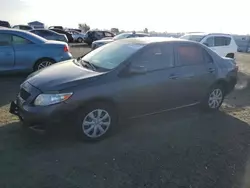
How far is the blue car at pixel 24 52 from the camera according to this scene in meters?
8.49

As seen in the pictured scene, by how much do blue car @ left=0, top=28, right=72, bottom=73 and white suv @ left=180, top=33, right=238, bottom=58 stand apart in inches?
248

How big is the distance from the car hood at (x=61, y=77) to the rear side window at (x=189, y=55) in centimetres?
178

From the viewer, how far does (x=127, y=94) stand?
189 inches

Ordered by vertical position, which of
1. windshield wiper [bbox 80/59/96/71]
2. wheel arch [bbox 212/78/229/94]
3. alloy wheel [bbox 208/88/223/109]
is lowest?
alloy wheel [bbox 208/88/223/109]

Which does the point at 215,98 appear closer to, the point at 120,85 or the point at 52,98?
the point at 120,85

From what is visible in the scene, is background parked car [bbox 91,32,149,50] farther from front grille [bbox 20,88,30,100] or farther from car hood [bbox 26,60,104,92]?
front grille [bbox 20,88,30,100]

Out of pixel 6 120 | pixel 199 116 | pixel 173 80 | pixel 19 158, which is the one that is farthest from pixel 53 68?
pixel 199 116

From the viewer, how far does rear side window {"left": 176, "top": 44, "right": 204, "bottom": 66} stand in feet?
18.6

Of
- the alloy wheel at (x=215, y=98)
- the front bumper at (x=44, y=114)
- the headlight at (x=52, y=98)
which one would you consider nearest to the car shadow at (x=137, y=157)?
the front bumper at (x=44, y=114)

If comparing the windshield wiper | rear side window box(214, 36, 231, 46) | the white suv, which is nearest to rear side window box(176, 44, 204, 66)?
the windshield wiper

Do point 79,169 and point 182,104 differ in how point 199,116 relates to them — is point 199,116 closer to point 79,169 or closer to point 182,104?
point 182,104

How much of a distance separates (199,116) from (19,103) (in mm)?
3552

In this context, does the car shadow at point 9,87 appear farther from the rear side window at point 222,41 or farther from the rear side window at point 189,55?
the rear side window at point 222,41

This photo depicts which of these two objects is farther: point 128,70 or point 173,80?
point 173,80
